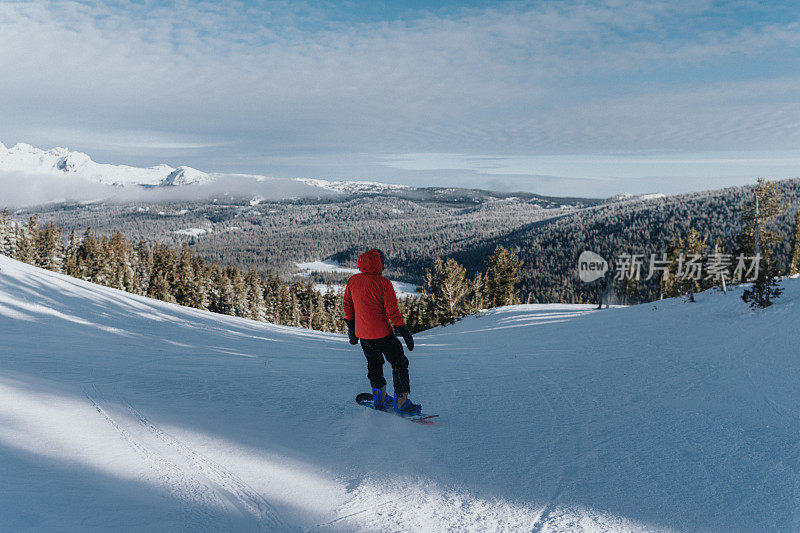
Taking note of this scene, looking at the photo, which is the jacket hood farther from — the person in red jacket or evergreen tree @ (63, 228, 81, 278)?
evergreen tree @ (63, 228, 81, 278)

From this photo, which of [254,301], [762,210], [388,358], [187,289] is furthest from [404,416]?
[254,301]

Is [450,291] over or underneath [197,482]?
underneath

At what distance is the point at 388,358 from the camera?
556 centimetres

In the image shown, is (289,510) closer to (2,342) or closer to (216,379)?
(216,379)

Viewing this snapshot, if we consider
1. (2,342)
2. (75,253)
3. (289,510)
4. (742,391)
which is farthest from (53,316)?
(75,253)

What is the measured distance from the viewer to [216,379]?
713 cm

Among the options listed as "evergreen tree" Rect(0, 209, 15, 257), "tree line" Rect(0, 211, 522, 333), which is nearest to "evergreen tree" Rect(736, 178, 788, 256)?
"tree line" Rect(0, 211, 522, 333)

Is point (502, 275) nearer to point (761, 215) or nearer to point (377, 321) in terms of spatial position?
point (761, 215)

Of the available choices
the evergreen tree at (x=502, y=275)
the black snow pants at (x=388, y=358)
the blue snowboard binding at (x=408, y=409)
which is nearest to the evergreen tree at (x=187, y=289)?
the evergreen tree at (x=502, y=275)

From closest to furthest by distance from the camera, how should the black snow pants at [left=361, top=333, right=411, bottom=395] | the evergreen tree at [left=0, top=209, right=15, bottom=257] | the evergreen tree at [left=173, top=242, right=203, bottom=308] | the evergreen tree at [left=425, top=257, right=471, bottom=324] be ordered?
the black snow pants at [left=361, top=333, right=411, bottom=395] < the evergreen tree at [left=425, top=257, right=471, bottom=324] < the evergreen tree at [left=0, top=209, right=15, bottom=257] < the evergreen tree at [left=173, top=242, right=203, bottom=308]

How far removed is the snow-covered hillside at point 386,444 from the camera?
3307mm

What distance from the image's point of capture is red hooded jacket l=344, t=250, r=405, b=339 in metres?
5.18

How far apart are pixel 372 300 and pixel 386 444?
5.58 feet

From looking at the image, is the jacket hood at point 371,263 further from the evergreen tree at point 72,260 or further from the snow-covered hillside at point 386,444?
the evergreen tree at point 72,260
